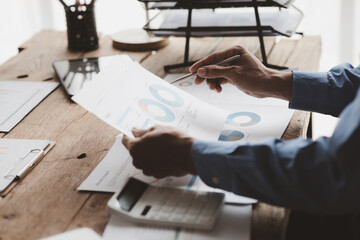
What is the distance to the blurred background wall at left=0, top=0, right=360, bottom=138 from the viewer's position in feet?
7.91

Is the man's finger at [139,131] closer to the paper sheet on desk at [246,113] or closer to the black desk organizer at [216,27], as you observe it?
the paper sheet on desk at [246,113]

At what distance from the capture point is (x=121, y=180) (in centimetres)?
93

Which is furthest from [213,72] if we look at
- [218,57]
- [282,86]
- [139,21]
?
[139,21]

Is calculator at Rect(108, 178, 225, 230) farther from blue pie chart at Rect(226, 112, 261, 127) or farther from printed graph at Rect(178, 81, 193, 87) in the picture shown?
printed graph at Rect(178, 81, 193, 87)

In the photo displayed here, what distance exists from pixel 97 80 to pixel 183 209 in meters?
0.37

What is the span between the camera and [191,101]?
1.15m

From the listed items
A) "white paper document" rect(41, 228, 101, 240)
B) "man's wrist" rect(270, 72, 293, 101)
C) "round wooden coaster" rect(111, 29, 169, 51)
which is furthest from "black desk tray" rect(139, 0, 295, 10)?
"white paper document" rect(41, 228, 101, 240)

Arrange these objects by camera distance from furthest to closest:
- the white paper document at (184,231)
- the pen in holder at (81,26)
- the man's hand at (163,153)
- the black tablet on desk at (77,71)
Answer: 1. the pen in holder at (81,26)
2. the black tablet on desk at (77,71)
3. the man's hand at (163,153)
4. the white paper document at (184,231)

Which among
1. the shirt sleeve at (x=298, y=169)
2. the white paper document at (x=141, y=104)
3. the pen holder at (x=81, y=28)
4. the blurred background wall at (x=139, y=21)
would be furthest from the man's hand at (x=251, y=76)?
the blurred background wall at (x=139, y=21)

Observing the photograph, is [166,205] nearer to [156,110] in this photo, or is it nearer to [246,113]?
[156,110]

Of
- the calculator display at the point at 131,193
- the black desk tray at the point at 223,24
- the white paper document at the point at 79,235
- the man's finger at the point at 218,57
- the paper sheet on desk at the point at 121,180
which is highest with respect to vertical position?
the black desk tray at the point at 223,24

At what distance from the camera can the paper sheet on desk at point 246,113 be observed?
1099mm

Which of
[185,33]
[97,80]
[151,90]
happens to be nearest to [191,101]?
[151,90]

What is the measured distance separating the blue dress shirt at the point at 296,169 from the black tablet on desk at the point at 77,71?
2.06 feet
